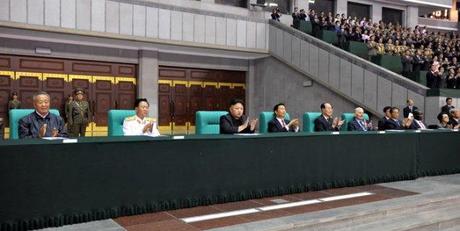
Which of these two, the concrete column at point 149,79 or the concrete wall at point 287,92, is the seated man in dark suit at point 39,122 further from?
the concrete wall at point 287,92

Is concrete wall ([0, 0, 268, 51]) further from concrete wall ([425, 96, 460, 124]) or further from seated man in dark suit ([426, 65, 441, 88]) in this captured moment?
concrete wall ([425, 96, 460, 124])

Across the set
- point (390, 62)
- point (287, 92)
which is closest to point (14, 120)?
point (390, 62)

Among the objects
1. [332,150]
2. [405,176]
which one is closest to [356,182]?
[332,150]

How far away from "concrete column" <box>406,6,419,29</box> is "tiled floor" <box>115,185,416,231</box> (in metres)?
23.5

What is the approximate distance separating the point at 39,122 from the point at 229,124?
244 cm

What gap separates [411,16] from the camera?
27.0 metres

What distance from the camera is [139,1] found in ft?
50.2

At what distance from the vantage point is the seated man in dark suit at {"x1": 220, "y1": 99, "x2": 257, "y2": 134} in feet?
19.6

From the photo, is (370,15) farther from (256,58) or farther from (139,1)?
(139,1)

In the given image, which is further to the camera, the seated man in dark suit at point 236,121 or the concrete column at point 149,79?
the concrete column at point 149,79

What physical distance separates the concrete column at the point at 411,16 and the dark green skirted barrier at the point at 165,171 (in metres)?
22.7

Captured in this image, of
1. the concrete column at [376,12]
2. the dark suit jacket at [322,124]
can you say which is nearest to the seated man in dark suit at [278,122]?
the dark suit jacket at [322,124]

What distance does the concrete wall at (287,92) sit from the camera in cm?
1640

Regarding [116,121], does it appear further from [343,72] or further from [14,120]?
[343,72]
